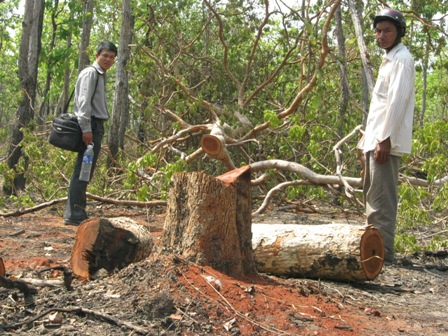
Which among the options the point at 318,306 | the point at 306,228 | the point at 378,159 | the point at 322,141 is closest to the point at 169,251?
the point at 318,306

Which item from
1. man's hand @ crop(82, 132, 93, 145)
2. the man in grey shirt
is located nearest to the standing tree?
the man in grey shirt

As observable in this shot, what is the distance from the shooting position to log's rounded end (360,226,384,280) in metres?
5.58

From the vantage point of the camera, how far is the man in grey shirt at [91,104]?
761 centimetres

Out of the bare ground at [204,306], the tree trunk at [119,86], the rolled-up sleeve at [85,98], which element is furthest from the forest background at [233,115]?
the bare ground at [204,306]

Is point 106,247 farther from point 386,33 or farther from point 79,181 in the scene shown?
point 386,33

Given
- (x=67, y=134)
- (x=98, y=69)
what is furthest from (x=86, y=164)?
(x=98, y=69)

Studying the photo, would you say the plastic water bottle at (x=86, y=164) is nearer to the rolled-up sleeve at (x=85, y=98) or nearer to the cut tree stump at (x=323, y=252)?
the rolled-up sleeve at (x=85, y=98)

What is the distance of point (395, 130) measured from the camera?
245 inches

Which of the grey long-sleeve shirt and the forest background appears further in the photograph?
the forest background

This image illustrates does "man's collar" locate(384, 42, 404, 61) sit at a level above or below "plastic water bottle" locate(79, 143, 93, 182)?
above

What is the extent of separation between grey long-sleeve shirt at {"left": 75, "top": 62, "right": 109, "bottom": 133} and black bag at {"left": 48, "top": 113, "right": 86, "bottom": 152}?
10 centimetres

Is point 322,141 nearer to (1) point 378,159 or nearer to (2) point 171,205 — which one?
(1) point 378,159

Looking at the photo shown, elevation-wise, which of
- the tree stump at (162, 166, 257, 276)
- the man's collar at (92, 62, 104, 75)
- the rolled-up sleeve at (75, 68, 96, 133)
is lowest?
the tree stump at (162, 166, 257, 276)

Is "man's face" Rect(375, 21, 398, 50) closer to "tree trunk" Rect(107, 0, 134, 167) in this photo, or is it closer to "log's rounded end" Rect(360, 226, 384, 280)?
"log's rounded end" Rect(360, 226, 384, 280)
